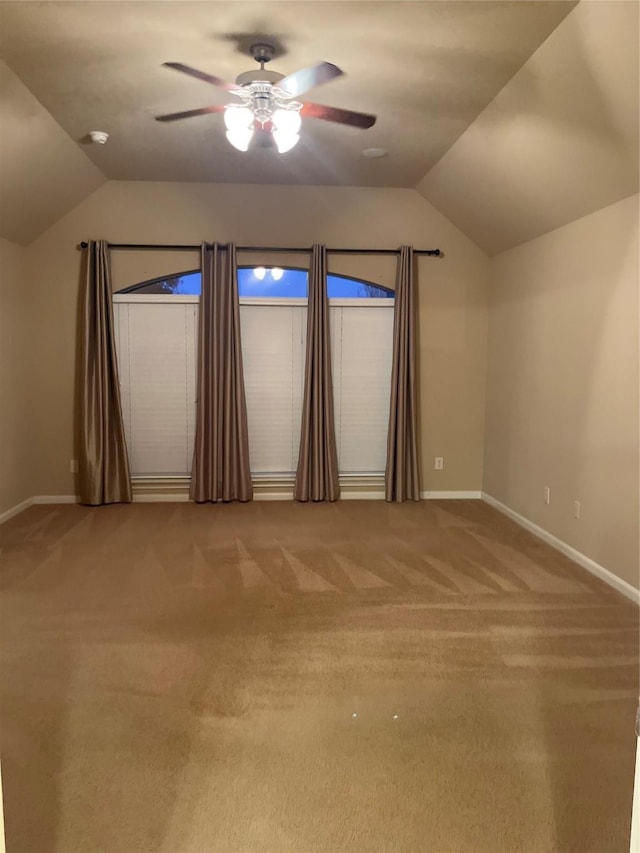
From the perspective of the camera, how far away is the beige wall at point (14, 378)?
4.88 m

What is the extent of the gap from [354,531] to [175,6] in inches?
141

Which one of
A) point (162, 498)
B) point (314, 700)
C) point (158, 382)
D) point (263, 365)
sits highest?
point (263, 365)

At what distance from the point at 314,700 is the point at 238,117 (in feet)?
8.69

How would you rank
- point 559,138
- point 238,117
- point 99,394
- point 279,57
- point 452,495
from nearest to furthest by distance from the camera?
point 238,117, point 279,57, point 559,138, point 99,394, point 452,495

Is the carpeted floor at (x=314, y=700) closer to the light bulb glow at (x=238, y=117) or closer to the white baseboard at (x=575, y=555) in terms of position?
the white baseboard at (x=575, y=555)

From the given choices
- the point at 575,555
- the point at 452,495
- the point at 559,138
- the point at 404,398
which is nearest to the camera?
the point at 559,138

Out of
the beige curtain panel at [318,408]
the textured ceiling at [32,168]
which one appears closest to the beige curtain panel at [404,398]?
the beige curtain panel at [318,408]

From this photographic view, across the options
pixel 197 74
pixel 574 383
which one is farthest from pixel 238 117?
pixel 574 383

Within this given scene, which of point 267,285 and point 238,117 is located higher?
point 238,117

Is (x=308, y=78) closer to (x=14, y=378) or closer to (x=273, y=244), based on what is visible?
(x=273, y=244)

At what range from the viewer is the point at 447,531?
470cm

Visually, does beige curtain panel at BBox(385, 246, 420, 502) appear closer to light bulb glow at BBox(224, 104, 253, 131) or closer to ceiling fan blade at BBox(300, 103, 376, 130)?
ceiling fan blade at BBox(300, 103, 376, 130)

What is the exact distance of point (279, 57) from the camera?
2988mm

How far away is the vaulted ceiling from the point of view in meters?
2.58
